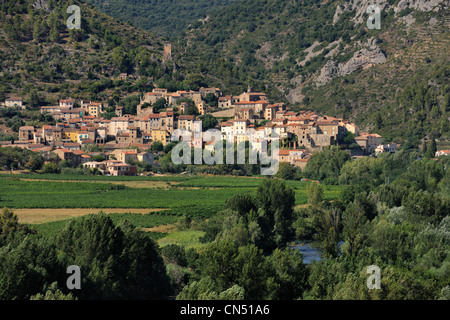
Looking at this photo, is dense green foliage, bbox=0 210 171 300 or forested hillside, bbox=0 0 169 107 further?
forested hillside, bbox=0 0 169 107

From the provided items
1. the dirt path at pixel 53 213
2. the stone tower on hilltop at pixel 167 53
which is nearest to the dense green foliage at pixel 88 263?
the dirt path at pixel 53 213

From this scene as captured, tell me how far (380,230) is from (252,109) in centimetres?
5555

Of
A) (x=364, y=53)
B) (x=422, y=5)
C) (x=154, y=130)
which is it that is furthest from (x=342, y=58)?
(x=154, y=130)

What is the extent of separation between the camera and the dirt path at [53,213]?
44531 millimetres

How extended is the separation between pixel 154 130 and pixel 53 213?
118 feet

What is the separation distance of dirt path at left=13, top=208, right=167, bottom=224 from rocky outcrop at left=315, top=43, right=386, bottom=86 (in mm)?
75255

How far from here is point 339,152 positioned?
72938mm

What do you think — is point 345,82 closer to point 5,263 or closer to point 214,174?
point 214,174

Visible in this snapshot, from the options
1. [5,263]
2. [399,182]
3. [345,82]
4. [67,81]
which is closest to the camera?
[5,263]

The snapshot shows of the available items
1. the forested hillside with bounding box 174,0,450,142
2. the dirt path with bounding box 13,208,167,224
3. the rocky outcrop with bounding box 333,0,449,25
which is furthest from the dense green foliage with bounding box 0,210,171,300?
the rocky outcrop with bounding box 333,0,449,25

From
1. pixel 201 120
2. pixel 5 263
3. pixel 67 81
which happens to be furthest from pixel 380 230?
pixel 67 81

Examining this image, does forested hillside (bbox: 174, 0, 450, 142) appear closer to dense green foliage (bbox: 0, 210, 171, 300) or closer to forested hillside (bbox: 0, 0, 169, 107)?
forested hillside (bbox: 0, 0, 169, 107)

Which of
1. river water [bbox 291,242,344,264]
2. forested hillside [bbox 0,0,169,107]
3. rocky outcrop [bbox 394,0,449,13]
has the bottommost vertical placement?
river water [bbox 291,242,344,264]

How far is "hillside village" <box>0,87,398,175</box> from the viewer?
248 ft
